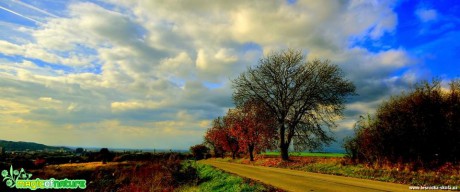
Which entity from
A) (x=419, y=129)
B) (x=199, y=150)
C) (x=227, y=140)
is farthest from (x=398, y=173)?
(x=199, y=150)

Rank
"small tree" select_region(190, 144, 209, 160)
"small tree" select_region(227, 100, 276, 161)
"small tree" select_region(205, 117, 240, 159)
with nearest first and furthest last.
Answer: "small tree" select_region(227, 100, 276, 161) < "small tree" select_region(205, 117, 240, 159) < "small tree" select_region(190, 144, 209, 160)

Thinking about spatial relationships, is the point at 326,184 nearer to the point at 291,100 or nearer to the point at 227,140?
the point at 291,100

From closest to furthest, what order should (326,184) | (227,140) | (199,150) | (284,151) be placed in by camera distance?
(326,184), (284,151), (227,140), (199,150)

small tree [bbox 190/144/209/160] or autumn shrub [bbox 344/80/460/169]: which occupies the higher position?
autumn shrub [bbox 344/80/460/169]

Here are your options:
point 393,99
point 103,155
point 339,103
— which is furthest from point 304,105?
point 103,155

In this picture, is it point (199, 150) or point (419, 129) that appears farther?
point (199, 150)

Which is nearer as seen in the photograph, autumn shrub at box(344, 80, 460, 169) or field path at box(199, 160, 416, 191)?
field path at box(199, 160, 416, 191)

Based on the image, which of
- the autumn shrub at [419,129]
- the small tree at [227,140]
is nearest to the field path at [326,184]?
the autumn shrub at [419,129]

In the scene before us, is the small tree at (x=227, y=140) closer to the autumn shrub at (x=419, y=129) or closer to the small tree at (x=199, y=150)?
the small tree at (x=199, y=150)

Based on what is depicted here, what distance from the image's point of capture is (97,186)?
25.4m

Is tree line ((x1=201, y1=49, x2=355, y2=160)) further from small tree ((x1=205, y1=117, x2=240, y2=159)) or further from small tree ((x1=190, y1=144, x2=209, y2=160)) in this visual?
small tree ((x1=190, y1=144, x2=209, y2=160))

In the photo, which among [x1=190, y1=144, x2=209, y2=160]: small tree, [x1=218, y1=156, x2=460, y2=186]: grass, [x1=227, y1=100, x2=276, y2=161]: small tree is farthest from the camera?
[x1=190, y1=144, x2=209, y2=160]: small tree

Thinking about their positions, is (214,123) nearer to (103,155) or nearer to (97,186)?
(103,155)

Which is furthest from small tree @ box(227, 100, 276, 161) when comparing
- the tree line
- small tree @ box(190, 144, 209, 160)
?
small tree @ box(190, 144, 209, 160)
